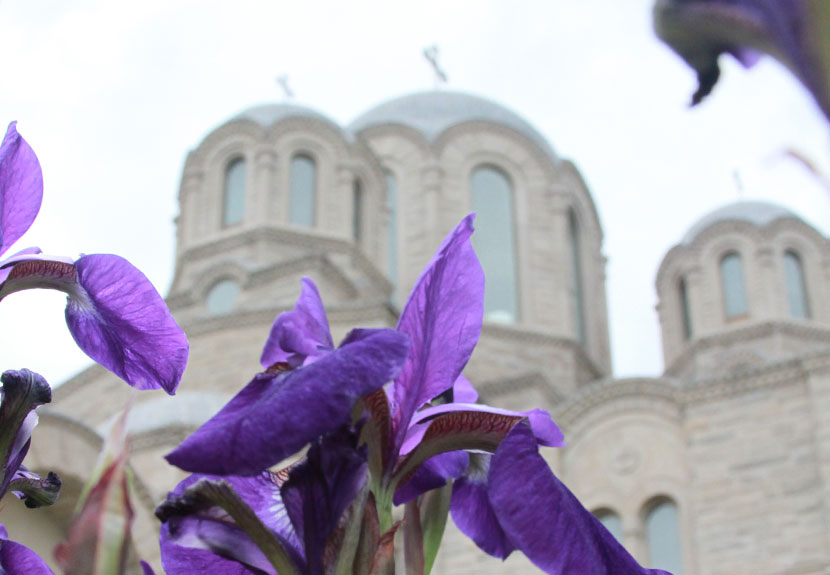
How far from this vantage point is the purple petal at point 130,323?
93 cm

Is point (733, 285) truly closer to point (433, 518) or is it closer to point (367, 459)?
point (433, 518)

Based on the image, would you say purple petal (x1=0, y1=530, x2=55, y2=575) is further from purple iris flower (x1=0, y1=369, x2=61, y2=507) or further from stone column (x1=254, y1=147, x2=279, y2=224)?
stone column (x1=254, y1=147, x2=279, y2=224)

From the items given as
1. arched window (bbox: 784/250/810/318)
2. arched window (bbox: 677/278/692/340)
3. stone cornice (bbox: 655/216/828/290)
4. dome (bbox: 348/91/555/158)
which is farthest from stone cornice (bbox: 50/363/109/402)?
arched window (bbox: 784/250/810/318)

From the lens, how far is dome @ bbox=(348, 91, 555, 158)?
24.6m

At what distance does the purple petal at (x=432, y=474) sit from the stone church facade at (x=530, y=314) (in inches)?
397

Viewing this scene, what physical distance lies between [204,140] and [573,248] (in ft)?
23.4

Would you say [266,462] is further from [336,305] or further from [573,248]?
[573,248]

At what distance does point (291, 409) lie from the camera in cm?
74

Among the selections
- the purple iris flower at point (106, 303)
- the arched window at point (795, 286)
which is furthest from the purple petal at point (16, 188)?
the arched window at point (795, 286)

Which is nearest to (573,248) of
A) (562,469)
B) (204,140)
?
(204,140)

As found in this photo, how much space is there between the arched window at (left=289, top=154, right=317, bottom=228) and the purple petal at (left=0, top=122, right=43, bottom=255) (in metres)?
20.0

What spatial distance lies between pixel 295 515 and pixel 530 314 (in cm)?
2169

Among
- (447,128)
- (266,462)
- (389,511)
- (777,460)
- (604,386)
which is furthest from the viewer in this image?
(447,128)

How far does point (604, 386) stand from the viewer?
1653 cm
